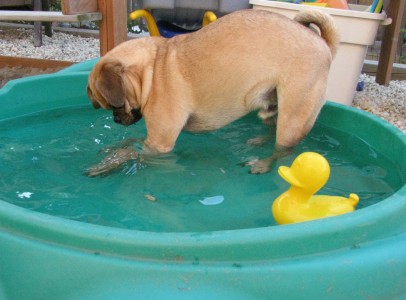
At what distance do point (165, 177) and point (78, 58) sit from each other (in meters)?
3.73

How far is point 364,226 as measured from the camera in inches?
57.7

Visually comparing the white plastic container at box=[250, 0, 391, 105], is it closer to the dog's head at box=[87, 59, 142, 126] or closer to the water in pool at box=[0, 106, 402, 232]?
the water in pool at box=[0, 106, 402, 232]

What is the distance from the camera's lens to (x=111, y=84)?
7.57 ft

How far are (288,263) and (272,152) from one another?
1393 millimetres

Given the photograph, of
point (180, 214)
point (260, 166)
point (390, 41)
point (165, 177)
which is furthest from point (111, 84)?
point (390, 41)

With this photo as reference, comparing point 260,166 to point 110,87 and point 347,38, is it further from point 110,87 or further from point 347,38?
point 347,38

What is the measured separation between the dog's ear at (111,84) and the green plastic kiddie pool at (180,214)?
0.38 meters

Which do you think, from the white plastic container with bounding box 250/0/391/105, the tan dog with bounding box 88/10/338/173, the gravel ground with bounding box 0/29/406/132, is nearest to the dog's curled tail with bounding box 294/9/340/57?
the tan dog with bounding box 88/10/338/173

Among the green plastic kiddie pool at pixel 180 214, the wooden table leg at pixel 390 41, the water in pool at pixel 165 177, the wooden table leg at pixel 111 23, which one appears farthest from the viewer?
the wooden table leg at pixel 390 41

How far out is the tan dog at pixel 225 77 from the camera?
238 centimetres

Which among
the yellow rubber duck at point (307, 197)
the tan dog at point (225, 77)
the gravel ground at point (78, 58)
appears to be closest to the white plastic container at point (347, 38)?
the gravel ground at point (78, 58)

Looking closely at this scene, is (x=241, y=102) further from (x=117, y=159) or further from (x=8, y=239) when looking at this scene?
(x=8, y=239)

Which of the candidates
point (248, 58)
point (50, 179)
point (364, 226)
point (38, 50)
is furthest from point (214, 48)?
point (38, 50)

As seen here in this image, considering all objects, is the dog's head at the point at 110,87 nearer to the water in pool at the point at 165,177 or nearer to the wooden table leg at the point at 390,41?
the water in pool at the point at 165,177
